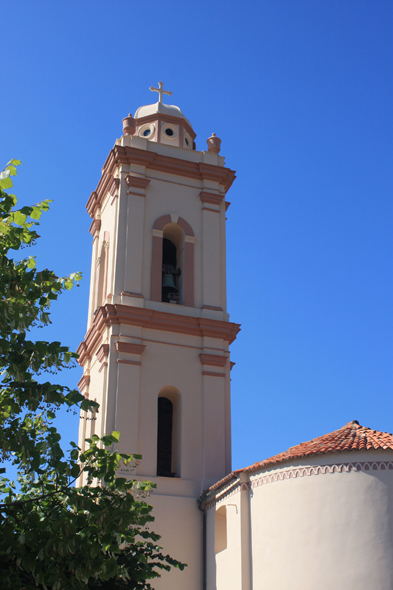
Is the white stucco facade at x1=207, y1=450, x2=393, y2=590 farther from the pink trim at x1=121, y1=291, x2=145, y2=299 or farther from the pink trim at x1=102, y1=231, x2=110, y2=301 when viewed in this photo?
the pink trim at x1=102, y1=231, x2=110, y2=301

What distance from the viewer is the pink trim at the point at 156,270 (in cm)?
1850

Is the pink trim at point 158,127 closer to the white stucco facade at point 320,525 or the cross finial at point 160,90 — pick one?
the cross finial at point 160,90

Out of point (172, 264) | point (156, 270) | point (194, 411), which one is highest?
point (172, 264)

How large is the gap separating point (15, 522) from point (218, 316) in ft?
35.1

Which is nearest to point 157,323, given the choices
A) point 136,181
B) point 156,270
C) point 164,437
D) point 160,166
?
point 156,270

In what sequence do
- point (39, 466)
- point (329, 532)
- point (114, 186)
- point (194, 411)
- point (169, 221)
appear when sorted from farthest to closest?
1. point (114, 186)
2. point (169, 221)
3. point (194, 411)
4. point (329, 532)
5. point (39, 466)

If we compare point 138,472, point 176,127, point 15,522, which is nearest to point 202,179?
point 176,127

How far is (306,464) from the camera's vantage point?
12.7 meters

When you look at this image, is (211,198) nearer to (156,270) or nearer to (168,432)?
(156,270)

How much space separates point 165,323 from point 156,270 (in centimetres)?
165

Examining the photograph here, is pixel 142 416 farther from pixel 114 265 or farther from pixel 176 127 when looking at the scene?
pixel 176 127

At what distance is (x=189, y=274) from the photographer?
1927 cm

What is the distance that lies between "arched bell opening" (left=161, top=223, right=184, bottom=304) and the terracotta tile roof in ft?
20.5

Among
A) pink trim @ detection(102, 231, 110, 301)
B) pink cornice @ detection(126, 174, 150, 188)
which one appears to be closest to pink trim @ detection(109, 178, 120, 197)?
pink cornice @ detection(126, 174, 150, 188)
